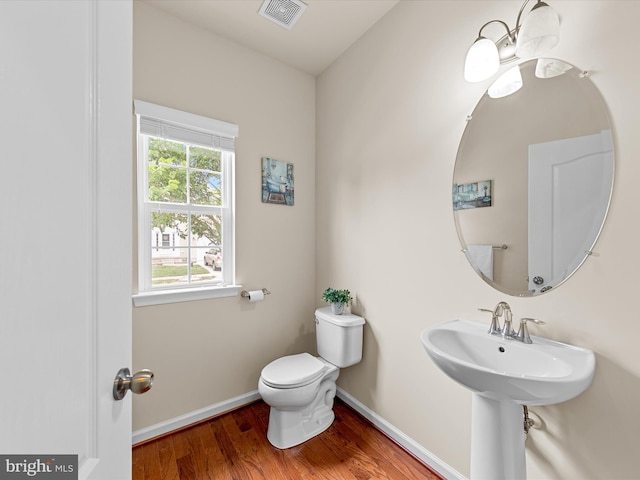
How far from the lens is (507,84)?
4.03 feet

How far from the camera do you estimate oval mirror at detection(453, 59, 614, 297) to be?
40.1 inches

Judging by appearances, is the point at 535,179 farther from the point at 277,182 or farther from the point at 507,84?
the point at 277,182

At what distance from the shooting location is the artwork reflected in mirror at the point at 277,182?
7.13ft

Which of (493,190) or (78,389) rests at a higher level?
(493,190)

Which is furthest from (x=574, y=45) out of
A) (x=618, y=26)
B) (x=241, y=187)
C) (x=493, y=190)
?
(x=241, y=187)

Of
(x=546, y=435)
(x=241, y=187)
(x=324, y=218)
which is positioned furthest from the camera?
(x=324, y=218)

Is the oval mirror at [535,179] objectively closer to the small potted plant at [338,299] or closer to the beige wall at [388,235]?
the beige wall at [388,235]

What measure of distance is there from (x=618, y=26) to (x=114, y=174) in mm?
1609

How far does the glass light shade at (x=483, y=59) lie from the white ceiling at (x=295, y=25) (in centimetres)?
84

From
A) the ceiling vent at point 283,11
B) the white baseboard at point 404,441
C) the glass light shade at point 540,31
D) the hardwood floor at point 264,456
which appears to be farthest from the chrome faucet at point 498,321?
the ceiling vent at point 283,11

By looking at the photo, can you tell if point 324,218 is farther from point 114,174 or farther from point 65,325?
point 65,325

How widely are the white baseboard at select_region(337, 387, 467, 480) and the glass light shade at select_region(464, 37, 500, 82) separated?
191 cm

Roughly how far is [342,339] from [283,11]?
7.10 ft

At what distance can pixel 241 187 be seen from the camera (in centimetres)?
207
